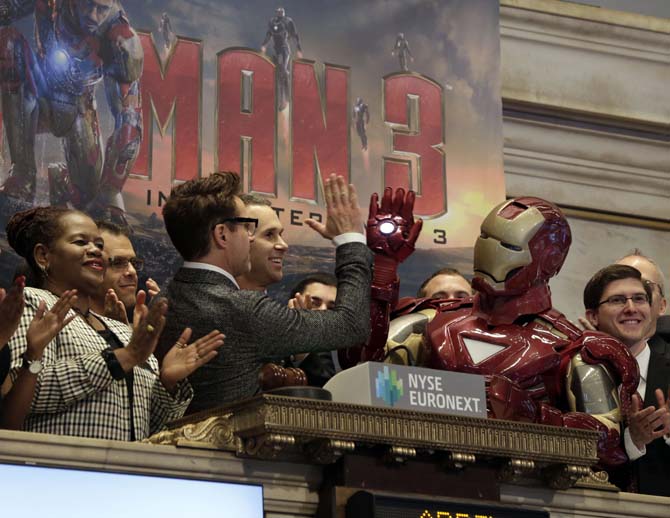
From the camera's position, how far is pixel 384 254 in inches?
140

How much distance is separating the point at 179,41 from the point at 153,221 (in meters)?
0.75

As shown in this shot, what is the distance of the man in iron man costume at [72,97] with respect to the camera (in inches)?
195

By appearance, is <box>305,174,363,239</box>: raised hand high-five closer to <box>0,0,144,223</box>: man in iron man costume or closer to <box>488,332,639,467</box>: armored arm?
<box>488,332,639,467</box>: armored arm

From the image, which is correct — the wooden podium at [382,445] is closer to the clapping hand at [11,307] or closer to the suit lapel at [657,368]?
the clapping hand at [11,307]

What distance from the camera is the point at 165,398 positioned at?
3.25 meters

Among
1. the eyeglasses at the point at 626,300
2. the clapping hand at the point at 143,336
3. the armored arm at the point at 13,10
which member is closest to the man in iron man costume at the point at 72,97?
the armored arm at the point at 13,10

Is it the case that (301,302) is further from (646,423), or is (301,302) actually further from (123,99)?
(123,99)

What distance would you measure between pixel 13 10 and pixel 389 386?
2559 millimetres

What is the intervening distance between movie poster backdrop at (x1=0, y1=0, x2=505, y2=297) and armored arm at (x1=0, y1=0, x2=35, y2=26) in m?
0.36

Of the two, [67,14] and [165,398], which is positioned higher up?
[67,14]

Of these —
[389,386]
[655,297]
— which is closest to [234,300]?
[389,386]

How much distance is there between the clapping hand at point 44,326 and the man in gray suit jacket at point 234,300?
42cm

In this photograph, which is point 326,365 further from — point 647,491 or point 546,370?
point 647,491

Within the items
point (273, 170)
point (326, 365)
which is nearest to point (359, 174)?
point (273, 170)
